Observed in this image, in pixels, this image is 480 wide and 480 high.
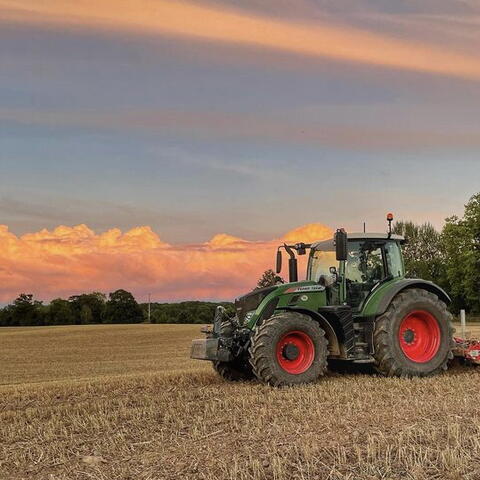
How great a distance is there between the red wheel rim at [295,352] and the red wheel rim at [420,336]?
1.80 meters

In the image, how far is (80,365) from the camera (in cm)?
2577

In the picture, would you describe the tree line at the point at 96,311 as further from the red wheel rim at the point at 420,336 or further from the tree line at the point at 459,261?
the red wheel rim at the point at 420,336

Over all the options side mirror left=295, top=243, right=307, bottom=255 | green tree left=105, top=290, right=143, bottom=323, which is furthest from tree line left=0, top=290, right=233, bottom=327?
side mirror left=295, top=243, right=307, bottom=255

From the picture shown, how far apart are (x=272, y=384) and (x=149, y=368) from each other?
1228 cm

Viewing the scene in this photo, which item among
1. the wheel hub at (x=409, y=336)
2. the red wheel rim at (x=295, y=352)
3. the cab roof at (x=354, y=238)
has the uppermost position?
the cab roof at (x=354, y=238)

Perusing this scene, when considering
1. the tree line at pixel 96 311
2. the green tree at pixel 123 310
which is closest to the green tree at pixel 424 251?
the tree line at pixel 96 311

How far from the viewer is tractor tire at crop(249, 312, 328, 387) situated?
10.7 meters

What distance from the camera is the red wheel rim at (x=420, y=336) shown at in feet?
39.4

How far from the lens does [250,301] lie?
12055mm

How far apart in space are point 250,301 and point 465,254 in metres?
47.1

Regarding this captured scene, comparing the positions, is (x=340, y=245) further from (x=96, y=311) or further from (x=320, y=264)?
(x=96, y=311)

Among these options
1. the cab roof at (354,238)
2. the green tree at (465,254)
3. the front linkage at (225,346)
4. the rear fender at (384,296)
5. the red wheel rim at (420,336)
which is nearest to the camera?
the front linkage at (225,346)

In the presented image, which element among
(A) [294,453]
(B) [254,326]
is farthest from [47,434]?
(B) [254,326]

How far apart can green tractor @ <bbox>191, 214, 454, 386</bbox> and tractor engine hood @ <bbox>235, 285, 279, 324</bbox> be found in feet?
0.06
